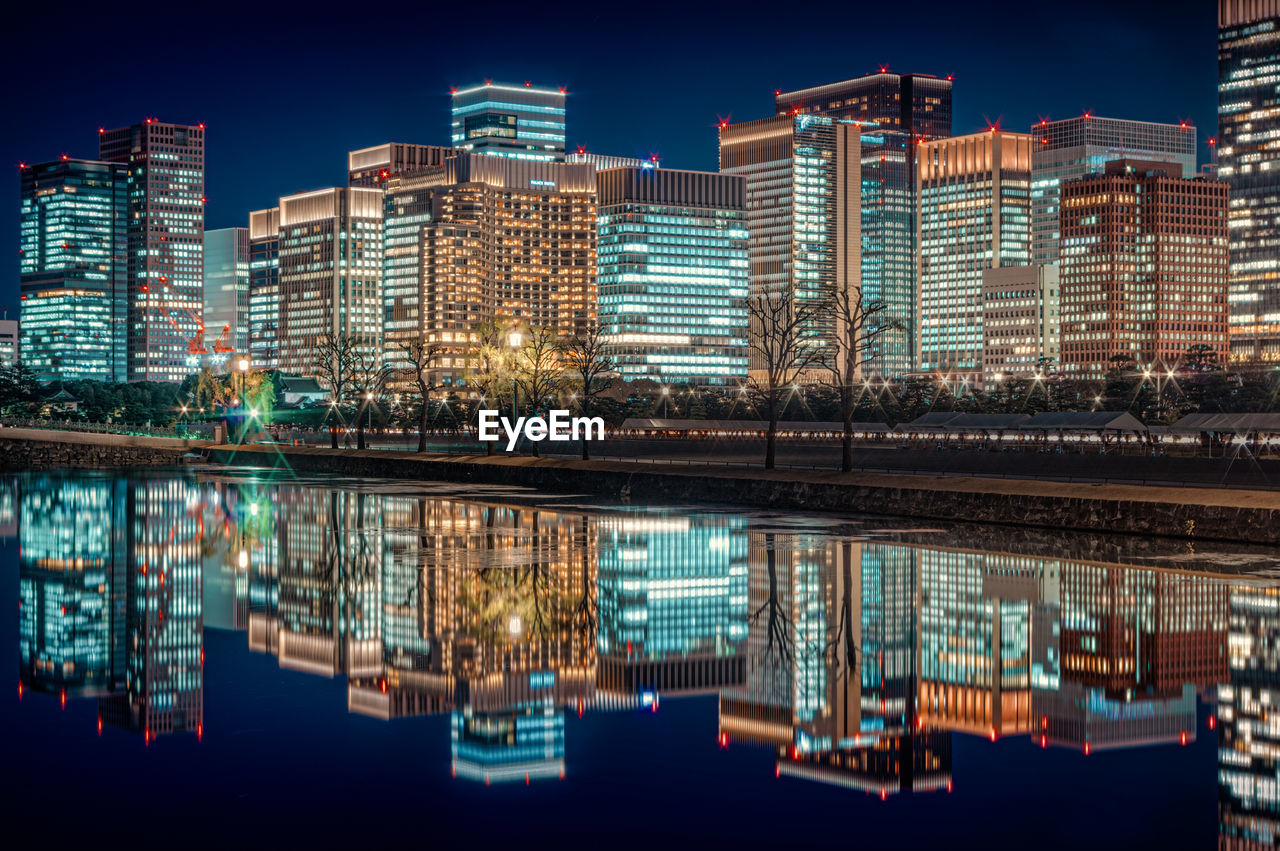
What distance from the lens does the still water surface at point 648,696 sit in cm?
1407

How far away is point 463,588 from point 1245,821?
Answer: 732 inches

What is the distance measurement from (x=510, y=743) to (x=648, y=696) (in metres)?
3.30

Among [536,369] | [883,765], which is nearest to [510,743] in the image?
[883,765]

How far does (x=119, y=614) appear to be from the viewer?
26625 mm

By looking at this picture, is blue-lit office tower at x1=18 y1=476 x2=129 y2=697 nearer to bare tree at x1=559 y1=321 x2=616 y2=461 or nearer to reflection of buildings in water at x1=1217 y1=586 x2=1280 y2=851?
reflection of buildings in water at x1=1217 y1=586 x2=1280 y2=851

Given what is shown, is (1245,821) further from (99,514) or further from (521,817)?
(99,514)

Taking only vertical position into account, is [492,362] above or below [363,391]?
above

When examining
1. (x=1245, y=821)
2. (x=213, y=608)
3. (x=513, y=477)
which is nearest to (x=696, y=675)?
(x=1245, y=821)

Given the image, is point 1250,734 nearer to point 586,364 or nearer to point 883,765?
point 883,765

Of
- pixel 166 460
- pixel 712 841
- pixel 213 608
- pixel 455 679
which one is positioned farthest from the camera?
pixel 166 460

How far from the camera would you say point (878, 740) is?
16.8 meters

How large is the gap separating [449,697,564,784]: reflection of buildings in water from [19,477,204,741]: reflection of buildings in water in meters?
3.44

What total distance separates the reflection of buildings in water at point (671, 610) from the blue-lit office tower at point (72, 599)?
7540mm

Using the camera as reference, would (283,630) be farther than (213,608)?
No
